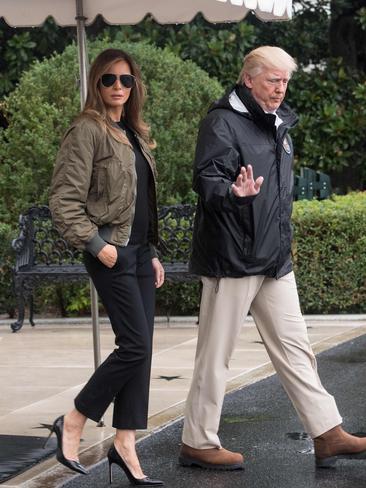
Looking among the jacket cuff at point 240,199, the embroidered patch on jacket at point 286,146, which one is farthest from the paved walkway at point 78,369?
the embroidered patch on jacket at point 286,146

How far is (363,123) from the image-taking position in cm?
1761

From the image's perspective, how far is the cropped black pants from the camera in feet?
20.0

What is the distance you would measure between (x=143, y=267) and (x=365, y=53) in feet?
46.1

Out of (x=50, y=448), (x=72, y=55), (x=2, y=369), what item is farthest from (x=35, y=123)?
(x=50, y=448)

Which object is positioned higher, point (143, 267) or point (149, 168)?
point (149, 168)

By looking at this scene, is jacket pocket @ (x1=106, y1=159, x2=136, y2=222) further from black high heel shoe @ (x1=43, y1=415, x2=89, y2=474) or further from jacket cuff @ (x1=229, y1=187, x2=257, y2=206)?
black high heel shoe @ (x1=43, y1=415, x2=89, y2=474)

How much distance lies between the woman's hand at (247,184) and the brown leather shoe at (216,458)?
1332mm

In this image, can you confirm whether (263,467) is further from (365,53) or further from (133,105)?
(365,53)

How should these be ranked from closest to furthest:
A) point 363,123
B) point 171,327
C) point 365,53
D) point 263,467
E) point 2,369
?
point 263,467, point 2,369, point 171,327, point 363,123, point 365,53

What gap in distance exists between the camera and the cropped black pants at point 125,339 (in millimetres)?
6105

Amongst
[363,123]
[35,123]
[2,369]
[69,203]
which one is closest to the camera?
[69,203]

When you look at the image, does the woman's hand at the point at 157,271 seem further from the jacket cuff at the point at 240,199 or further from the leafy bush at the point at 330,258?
the leafy bush at the point at 330,258

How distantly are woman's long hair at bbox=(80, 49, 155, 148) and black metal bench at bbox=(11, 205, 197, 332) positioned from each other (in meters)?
5.88

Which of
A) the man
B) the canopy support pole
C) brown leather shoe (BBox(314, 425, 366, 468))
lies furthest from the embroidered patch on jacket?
the canopy support pole
